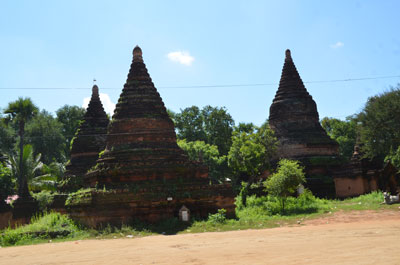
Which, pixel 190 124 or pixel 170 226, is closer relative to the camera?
pixel 170 226

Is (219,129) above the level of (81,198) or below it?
above

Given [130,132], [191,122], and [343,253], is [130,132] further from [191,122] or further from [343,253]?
[191,122]

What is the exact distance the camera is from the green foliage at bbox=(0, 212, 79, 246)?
15492mm

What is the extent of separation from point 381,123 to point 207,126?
1160 inches

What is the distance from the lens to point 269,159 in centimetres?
3069

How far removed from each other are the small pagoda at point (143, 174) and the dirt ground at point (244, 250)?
4.01m

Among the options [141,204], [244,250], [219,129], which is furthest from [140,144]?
[219,129]

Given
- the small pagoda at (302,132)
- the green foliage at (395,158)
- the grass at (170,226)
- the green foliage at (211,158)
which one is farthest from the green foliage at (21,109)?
the green foliage at (395,158)

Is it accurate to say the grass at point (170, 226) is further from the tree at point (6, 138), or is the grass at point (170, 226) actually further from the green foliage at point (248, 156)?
the tree at point (6, 138)

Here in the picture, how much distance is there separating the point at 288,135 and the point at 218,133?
20.9 meters

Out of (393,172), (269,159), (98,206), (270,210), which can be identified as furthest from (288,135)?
(98,206)

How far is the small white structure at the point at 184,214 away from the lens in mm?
17516

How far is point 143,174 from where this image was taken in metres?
19.1

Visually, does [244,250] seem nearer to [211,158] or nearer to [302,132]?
[302,132]
